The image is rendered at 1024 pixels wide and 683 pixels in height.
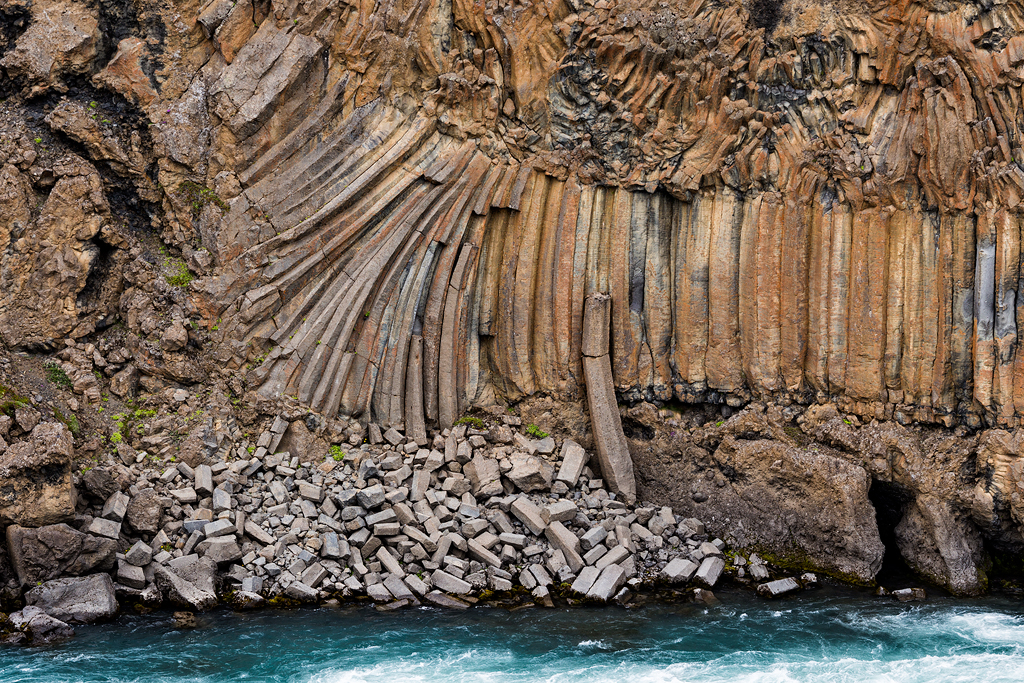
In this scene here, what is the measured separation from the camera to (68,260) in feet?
44.9

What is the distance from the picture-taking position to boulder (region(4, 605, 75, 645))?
1101 cm

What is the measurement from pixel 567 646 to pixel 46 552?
6.75 metres

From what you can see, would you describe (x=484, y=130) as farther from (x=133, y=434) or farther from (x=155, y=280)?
(x=133, y=434)

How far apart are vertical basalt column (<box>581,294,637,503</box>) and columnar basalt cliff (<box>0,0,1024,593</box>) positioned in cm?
5

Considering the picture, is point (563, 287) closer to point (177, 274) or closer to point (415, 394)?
point (415, 394)

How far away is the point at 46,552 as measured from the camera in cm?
1164

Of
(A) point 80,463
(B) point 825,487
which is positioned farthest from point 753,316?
(A) point 80,463

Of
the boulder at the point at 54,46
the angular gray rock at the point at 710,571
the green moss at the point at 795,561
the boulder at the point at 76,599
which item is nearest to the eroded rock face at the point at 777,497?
the green moss at the point at 795,561

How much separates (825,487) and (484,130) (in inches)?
300

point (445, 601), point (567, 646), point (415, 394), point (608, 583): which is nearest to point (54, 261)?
point (415, 394)


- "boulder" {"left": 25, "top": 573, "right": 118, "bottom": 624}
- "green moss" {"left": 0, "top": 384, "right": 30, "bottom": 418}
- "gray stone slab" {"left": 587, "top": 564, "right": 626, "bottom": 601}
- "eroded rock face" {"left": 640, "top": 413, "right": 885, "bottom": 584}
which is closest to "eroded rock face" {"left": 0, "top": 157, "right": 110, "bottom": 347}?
"green moss" {"left": 0, "top": 384, "right": 30, "bottom": 418}

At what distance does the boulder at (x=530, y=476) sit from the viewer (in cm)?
1403

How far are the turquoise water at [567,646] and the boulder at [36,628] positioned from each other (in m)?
0.19

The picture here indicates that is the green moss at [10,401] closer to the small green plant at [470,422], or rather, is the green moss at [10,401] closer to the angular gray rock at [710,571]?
the small green plant at [470,422]
